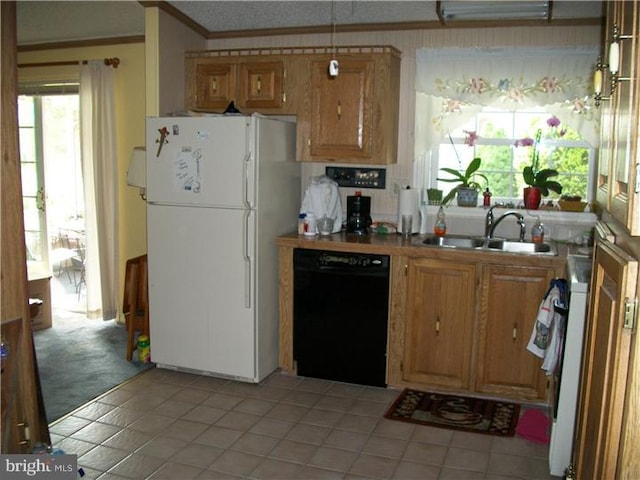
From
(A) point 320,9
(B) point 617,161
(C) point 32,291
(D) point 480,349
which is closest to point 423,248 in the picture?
(D) point 480,349

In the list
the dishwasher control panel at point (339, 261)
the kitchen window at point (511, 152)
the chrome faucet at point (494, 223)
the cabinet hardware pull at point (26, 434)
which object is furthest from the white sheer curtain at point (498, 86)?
the cabinet hardware pull at point (26, 434)

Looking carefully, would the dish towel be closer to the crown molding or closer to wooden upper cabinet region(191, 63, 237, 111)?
wooden upper cabinet region(191, 63, 237, 111)

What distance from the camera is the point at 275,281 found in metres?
4.07

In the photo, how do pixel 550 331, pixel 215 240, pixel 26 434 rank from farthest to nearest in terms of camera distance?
pixel 215 240 < pixel 550 331 < pixel 26 434

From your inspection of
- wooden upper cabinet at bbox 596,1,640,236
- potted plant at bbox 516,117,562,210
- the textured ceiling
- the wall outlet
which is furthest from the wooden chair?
wooden upper cabinet at bbox 596,1,640,236

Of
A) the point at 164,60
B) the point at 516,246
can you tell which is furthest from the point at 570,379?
the point at 164,60

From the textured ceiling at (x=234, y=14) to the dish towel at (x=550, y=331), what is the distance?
1781mm

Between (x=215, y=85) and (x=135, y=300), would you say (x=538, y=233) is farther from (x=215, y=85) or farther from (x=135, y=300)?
(x=135, y=300)

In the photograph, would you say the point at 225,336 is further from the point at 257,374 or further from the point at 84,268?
the point at 84,268

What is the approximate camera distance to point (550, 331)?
9.78 feet

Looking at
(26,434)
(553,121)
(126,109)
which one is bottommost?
(26,434)

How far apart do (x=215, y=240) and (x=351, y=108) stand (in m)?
1.23

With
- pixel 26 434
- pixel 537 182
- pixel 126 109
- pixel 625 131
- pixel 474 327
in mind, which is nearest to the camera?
pixel 625 131

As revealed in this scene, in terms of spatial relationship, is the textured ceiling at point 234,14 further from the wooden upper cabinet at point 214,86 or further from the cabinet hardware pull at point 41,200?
the cabinet hardware pull at point 41,200
